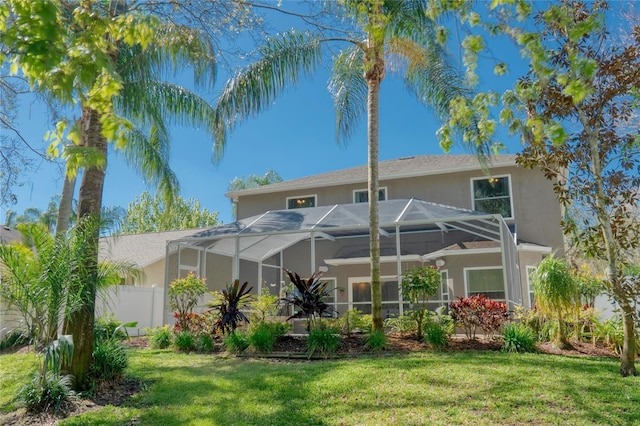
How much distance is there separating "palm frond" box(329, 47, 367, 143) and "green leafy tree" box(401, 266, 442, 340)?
391 centimetres

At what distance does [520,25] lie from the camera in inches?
273

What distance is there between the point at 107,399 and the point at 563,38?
8.45 meters

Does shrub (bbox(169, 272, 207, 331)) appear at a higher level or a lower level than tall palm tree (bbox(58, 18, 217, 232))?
lower

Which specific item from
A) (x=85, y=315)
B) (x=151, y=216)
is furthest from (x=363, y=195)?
(x=151, y=216)

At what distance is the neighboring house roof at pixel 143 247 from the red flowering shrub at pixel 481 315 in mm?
13826

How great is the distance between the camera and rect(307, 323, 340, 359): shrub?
382 inches

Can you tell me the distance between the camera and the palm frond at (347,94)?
1216cm

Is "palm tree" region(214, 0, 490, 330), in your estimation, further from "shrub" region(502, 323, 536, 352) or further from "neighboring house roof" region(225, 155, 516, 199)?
"neighboring house roof" region(225, 155, 516, 199)

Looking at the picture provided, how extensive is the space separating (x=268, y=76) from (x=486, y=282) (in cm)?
970

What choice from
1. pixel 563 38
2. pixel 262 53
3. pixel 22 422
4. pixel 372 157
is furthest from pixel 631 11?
pixel 22 422

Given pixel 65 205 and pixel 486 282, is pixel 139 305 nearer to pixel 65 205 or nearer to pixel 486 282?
pixel 65 205

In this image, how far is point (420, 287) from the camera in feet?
34.2

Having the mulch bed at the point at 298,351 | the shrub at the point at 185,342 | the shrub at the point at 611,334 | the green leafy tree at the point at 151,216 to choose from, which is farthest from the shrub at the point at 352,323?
the green leafy tree at the point at 151,216

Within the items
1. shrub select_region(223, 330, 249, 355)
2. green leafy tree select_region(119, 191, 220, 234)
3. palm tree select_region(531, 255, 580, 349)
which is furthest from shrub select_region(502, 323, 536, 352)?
green leafy tree select_region(119, 191, 220, 234)
